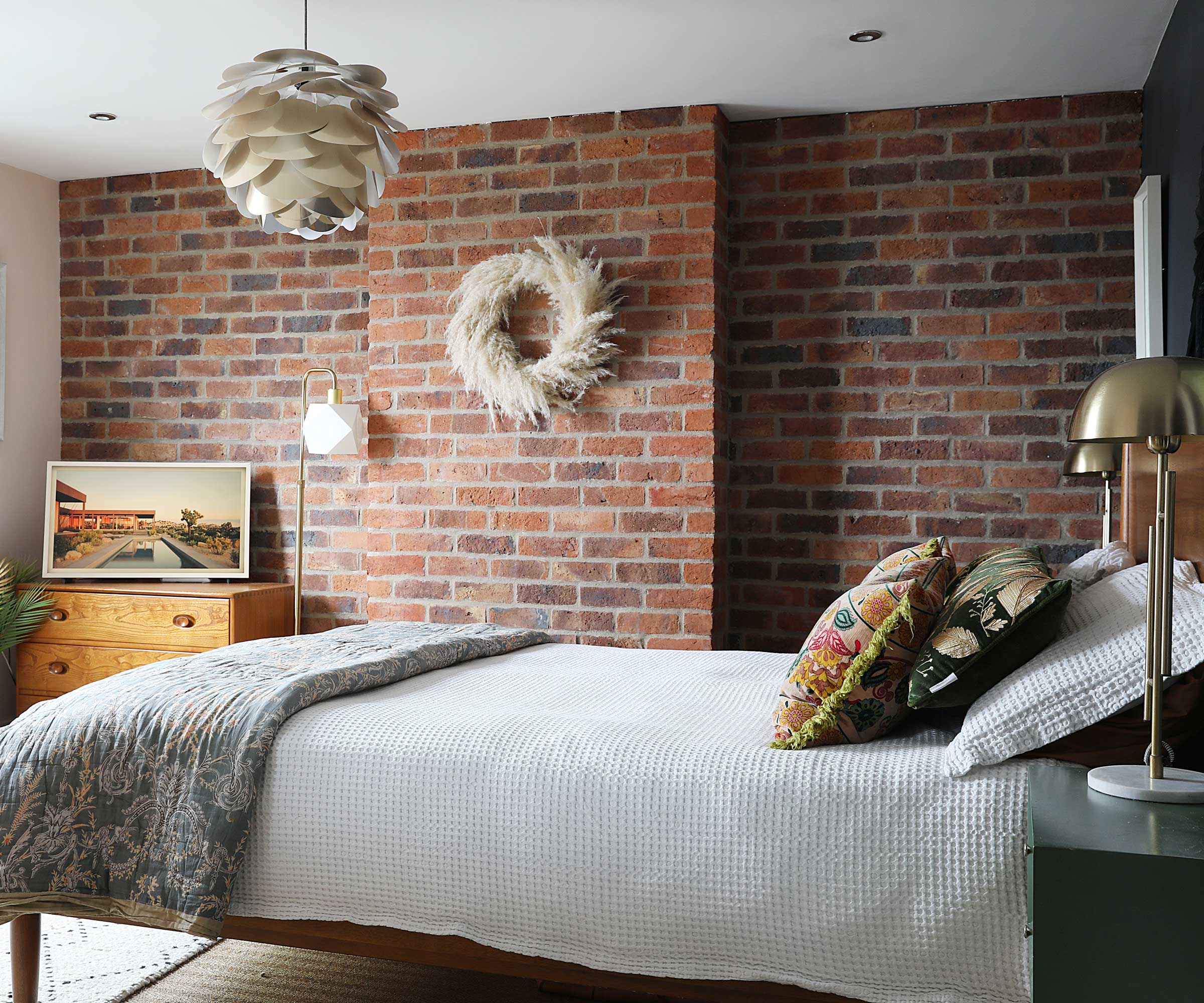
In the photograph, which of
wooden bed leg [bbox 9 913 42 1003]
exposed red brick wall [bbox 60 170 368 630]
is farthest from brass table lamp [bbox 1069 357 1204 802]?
exposed red brick wall [bbox 60 170 368 630]

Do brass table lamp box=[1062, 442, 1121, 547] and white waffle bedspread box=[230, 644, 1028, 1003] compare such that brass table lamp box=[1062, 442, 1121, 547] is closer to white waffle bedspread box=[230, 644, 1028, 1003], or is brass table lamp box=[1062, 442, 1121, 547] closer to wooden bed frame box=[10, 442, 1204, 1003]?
wooden bed frame box=[10, 442, 1204, 1003]

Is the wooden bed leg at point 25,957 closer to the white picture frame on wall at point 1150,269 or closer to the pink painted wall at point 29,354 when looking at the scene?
the pink painted wall at point 29,354

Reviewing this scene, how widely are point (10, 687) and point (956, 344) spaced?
12.7ft

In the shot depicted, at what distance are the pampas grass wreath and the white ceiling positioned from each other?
0.55 m

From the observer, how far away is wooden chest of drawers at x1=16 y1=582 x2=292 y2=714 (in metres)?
3.74

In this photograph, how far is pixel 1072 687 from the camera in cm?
157

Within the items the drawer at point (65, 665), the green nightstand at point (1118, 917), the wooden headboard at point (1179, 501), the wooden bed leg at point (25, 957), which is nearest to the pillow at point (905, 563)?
the wooden headboard at point (1179, 501)

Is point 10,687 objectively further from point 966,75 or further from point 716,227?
point 966,75

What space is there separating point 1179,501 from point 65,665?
367 centimetres

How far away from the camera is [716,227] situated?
3.54 metres

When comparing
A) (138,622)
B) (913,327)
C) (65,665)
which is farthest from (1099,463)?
(65,665)

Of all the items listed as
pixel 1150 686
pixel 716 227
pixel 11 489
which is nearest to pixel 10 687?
pixel 11 489

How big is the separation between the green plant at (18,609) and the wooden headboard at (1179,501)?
11.9 feet

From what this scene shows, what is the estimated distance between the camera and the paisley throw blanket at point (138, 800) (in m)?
1.75
